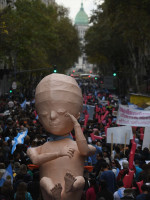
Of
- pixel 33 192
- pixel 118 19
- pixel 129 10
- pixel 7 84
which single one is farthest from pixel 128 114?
pixel 7 84

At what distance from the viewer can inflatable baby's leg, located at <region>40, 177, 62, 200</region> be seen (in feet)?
21.1

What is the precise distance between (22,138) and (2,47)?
20.3m

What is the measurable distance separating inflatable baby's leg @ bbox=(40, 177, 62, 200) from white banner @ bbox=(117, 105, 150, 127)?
6557 millimetres

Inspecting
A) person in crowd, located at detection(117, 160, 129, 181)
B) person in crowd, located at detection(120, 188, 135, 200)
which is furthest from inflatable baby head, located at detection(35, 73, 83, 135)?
person in crowd, located at detection(117, 160, 129, 181)

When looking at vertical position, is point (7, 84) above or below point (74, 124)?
below

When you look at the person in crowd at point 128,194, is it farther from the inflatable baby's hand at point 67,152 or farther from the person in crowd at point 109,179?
the person in crowd at point 109,179

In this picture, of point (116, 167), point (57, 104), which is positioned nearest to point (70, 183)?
point (57, 104)

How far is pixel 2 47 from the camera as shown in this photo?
3228 cm

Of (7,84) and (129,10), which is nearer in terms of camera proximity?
(129,10)

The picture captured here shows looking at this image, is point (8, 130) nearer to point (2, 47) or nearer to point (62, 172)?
point (62, 172)

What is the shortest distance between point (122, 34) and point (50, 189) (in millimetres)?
29292

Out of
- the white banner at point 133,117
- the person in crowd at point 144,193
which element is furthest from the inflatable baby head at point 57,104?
the white banner at point 133,117

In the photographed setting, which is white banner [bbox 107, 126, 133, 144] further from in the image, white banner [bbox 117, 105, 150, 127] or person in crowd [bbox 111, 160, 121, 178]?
person in crowd [bbox 111, 160, 121, 178]

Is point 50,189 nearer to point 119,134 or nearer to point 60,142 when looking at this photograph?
point 60,142
